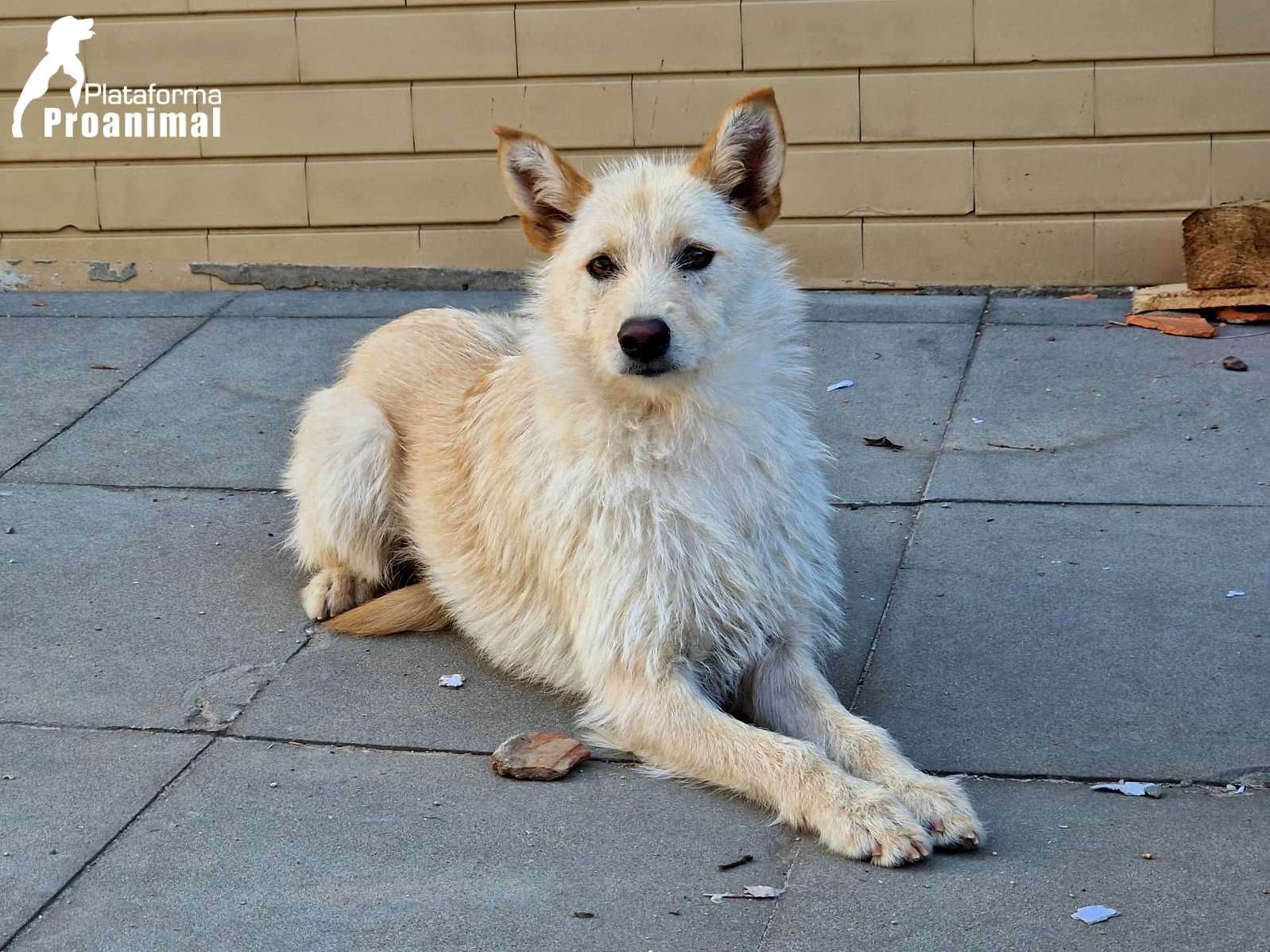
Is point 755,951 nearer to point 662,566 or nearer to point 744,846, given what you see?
point 744,846

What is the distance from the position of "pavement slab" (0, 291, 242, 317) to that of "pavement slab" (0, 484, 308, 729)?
102 inches

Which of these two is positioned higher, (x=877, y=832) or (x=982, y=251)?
(x=982, y=251)

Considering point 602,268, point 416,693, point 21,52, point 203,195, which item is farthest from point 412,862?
point 21,52

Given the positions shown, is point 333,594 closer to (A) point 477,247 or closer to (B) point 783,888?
(B) point 783,888

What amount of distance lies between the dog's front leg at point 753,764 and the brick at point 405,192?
505 centimetres

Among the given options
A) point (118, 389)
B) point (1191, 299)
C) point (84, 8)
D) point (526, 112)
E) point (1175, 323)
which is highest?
point (84, 8)

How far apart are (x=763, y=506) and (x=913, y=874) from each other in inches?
50.5

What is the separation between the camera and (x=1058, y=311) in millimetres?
8539

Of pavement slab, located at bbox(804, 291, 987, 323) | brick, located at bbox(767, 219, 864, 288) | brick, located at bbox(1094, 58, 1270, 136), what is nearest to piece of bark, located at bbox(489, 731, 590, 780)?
pavement slab, located at bbox(804, 291, 987, 323)

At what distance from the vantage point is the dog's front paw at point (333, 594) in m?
5.61

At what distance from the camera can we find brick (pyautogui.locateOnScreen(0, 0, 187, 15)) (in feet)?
30.0

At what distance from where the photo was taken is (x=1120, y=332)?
813 cm

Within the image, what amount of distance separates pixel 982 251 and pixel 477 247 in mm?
2940

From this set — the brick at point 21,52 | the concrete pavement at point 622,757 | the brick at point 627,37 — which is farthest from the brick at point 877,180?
the brick at point 21,52
